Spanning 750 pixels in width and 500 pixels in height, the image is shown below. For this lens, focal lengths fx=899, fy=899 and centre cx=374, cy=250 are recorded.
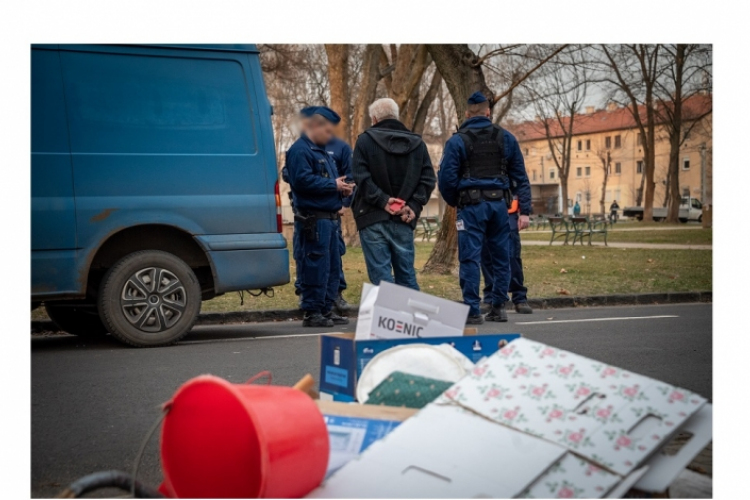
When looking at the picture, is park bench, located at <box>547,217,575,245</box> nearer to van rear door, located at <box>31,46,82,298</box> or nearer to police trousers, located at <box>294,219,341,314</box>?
police trousers, located at <box>294,219,341,314</box>

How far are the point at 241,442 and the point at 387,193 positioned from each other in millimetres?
4570

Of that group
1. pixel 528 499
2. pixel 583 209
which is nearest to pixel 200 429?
pixel 528 499

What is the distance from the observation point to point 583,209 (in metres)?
82.2

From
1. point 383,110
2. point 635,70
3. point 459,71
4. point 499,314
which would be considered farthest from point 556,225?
point 383,110

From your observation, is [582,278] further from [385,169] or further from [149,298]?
[149,298]

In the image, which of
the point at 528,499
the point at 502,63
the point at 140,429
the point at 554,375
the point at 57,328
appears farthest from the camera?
the point at 502,63

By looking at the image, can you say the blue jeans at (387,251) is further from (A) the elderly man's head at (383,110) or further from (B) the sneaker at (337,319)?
(B) the sneaker at (337,319)

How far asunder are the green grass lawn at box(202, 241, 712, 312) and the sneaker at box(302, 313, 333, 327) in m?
1.31

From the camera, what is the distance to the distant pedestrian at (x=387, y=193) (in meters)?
6.88

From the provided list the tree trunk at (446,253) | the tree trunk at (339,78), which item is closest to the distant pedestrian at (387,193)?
the tree trunk at (446,253)

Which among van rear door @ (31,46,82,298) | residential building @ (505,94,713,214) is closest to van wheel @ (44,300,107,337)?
van rear door @ (31,46,82,298)

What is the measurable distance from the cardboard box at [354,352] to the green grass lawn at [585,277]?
582 centimetres
